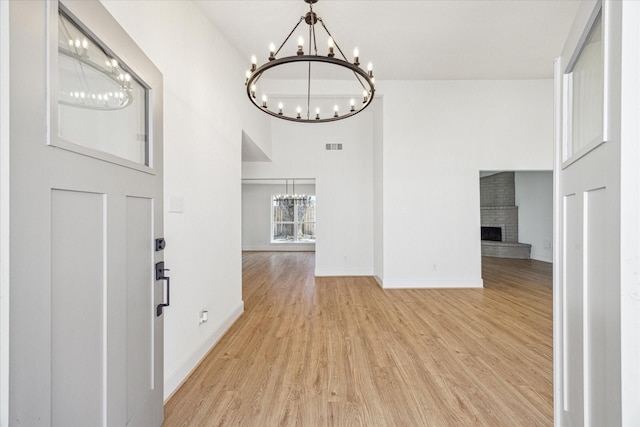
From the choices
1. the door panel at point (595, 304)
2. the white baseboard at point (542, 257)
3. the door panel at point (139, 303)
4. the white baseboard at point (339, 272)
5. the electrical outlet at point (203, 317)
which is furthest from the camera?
the white baseboard at point (542, 257)

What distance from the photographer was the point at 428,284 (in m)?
4.70

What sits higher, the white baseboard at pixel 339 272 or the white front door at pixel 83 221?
the white front door at pixel 83 221

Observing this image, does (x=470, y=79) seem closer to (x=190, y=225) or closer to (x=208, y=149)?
(x=208, y=149)

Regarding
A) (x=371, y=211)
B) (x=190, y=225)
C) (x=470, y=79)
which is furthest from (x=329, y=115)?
(x=190, y=225)

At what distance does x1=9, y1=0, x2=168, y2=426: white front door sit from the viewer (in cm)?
73

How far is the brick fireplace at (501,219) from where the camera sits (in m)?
7.75

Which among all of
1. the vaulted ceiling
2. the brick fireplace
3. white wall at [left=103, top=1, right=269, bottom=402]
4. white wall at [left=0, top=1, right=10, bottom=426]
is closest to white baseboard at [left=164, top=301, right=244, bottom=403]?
white wall at [left=103, top=1, right=269, bottom=402]

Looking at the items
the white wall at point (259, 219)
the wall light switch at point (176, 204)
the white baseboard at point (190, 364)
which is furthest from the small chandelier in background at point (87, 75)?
the white wall at point (259, 219)

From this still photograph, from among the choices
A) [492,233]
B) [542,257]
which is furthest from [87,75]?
[492,233]

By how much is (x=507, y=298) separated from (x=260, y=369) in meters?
3.81

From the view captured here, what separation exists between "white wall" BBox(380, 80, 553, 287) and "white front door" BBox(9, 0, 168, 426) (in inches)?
154

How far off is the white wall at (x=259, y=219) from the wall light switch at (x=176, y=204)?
323 inches

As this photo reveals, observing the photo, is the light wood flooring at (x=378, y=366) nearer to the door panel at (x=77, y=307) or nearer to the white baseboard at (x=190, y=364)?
the white baseboard at (x=190, y=364)

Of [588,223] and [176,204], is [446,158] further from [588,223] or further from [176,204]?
[176,204]
